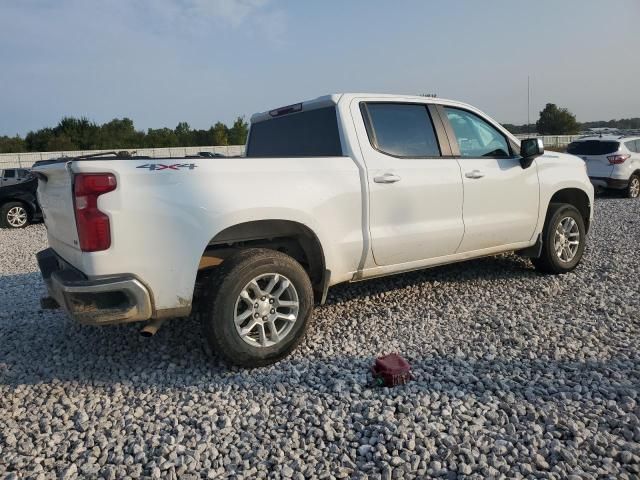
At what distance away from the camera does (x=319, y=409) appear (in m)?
2.86

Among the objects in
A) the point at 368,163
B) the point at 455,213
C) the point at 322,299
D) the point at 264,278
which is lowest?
the point at 322,299

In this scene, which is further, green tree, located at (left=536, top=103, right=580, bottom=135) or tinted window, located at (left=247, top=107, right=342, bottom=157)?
green tree, located at (left=536, top=103, right=580, bottom=135)

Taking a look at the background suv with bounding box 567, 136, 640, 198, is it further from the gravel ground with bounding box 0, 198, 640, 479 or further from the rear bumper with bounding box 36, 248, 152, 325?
the rear bumper with bounding box 36, 248, 152, 325

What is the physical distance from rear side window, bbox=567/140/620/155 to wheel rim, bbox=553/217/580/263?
8984 millimetres

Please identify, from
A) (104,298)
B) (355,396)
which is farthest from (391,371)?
(104,298)

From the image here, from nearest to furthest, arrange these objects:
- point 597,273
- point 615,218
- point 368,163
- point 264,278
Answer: point 264,278 → point 368,163 → point 597,273 → point 615,218

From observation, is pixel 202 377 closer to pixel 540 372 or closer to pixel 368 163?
pixel 368 163

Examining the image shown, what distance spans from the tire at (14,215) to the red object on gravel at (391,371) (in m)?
11.7

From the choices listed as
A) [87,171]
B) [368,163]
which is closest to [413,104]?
[368,163]

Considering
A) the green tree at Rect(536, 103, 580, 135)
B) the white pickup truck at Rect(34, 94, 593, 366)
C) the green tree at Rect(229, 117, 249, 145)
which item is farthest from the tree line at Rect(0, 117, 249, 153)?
the white pickup truck at Rect(34, 94, 593, 366)

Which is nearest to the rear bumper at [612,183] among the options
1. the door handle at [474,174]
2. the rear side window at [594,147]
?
the rear side window at [594,147]

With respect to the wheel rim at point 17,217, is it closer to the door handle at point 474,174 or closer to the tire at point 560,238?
the door handle at point 474,174

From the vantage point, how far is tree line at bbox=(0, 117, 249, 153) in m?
50.6

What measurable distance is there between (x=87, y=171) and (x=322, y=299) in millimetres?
1930
